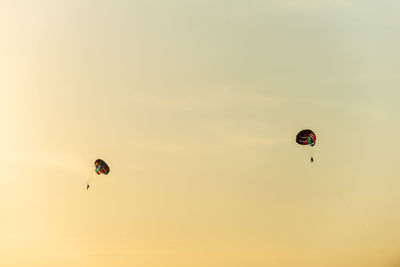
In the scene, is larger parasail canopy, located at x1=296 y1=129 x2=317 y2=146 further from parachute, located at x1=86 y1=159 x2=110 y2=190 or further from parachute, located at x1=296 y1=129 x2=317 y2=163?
parachute, located at x1=86 y1=159 x2=110 y2=190

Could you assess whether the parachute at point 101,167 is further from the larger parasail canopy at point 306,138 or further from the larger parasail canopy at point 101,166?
the larger parasail canopy at point 306,138

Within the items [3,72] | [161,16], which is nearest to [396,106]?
[161,16]

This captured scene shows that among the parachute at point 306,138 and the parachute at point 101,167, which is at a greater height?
the parachute at point 306,138

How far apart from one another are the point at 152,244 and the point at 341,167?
15665mm

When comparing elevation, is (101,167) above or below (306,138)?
below

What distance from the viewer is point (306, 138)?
20578 mm

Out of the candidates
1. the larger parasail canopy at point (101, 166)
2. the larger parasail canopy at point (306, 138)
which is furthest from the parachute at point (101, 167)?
the larger parasail canopy at point (306, 138)

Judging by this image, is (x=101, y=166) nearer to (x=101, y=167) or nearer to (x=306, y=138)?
(x=101, y=167)

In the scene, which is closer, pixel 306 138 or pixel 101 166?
pixel 306 138

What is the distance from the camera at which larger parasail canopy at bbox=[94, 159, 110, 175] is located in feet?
72.0

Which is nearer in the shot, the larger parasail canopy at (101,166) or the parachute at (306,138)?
the parachute at (306,138)

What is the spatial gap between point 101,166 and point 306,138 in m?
12.2

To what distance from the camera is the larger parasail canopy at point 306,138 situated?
20491 mm

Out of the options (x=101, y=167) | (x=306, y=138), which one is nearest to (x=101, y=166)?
(x=101, y=167)
